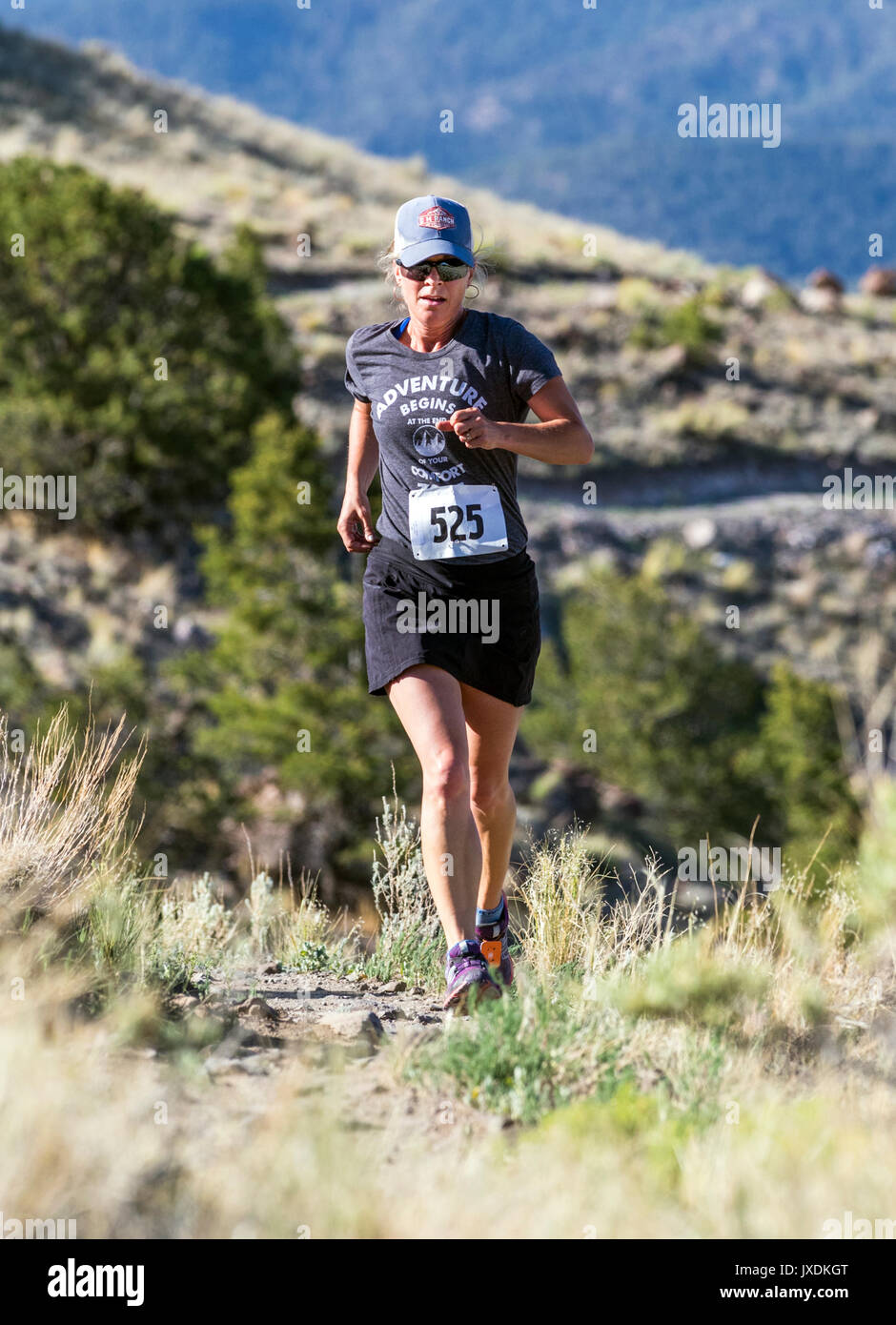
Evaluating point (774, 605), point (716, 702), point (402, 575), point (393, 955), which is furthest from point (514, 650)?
point (774, 605)

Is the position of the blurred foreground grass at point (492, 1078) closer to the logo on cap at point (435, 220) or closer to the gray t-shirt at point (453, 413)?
the gray t-shirt at point (453, 413)

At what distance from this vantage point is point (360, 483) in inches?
157

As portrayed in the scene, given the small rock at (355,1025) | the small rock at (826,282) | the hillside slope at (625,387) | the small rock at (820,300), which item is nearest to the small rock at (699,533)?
the hillside slope at (625,387)

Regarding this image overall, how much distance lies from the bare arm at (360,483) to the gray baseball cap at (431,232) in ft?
1.61

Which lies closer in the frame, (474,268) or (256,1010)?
(256,1010)

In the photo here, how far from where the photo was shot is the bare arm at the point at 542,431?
3371 millimetres

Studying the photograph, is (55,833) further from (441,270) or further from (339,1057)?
(441,270)

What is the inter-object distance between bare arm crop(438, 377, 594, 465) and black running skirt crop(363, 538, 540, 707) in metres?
0.32

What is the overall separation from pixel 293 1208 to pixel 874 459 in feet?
105

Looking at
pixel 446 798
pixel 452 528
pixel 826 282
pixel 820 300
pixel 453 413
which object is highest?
pixel 826 282

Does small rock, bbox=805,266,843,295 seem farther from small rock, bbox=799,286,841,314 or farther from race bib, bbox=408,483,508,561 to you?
race bib, bbox=408,483,508,561

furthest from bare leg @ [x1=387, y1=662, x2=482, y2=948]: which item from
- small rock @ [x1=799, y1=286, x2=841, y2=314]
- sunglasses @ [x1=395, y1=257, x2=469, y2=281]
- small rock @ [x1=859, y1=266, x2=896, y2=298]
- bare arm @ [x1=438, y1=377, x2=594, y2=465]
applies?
small rock @ [x1=859, y1=266, x2=896, y2=298]

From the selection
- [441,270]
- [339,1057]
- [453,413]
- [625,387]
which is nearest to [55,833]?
[339,1057]

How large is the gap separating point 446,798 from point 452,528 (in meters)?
0.72
